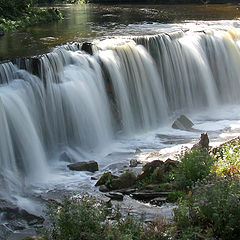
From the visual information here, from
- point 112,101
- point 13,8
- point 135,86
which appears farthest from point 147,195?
point 13,8

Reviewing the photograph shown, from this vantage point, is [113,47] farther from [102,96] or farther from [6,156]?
[6,156]

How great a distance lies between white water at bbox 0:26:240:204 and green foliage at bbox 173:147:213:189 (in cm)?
255

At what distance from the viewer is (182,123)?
15.4m

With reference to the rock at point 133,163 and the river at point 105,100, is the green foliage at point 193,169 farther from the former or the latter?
the rock at point 133,163

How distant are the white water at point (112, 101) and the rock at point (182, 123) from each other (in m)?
0.25

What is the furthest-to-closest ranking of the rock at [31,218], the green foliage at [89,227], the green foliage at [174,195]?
the green foliage at [174,195] < the rock at [31,218] < the green foliage at [89,227]

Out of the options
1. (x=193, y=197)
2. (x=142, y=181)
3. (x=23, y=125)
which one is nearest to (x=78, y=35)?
(x=23, y=125)

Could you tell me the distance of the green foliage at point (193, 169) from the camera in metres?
9.27

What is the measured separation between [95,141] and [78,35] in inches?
276

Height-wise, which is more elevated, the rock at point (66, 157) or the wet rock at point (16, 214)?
the wet rock at point (16, 214)

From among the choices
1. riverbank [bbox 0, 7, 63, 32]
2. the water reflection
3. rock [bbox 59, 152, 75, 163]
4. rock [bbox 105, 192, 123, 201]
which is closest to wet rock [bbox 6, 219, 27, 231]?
rock [bbox 105, 192, 123, 201]

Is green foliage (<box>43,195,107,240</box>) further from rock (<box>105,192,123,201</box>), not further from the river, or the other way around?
rock (<box>105,192,123,201</box>)

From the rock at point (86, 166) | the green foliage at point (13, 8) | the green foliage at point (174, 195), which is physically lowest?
the rock at point (86, 166)

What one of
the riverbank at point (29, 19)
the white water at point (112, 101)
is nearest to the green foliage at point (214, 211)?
the white water at point (112, 101)
